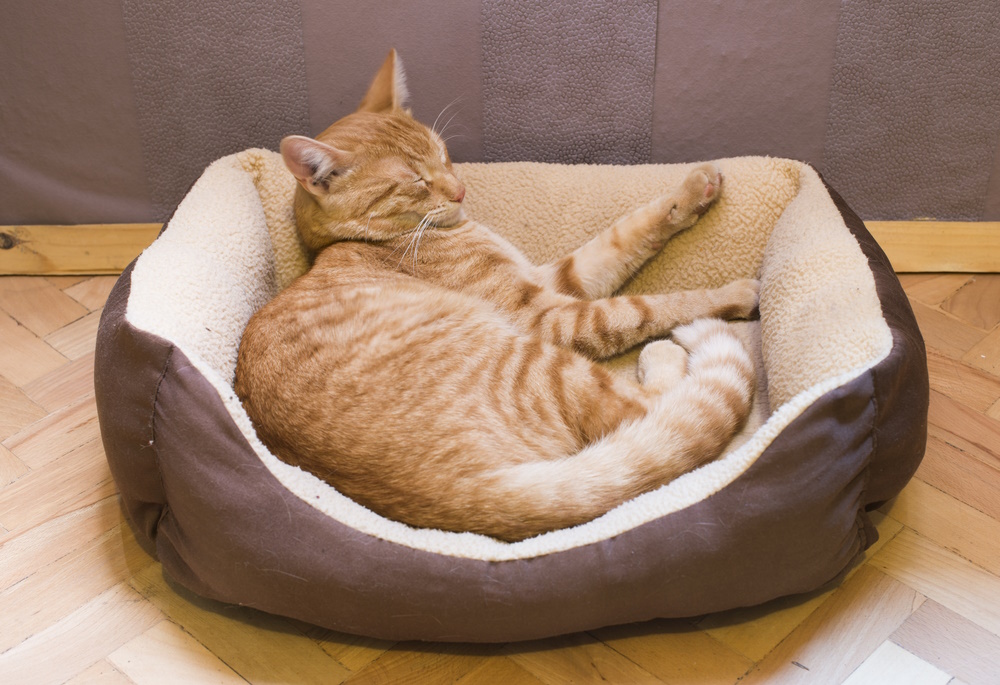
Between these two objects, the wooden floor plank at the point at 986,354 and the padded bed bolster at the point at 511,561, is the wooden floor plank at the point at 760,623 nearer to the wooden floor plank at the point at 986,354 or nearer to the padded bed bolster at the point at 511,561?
the padded bed bolster at the point at 511,561

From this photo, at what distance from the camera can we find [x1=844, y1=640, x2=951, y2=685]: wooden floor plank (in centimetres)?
147

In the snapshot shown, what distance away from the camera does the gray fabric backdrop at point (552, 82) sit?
2262 millimetres

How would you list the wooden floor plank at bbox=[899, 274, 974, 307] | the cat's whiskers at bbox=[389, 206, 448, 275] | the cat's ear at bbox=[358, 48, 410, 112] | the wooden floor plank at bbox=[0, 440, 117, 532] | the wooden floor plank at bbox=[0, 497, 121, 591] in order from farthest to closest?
the wooden floor plank at bbox=[899, 274, 974, 307] < the cat's ear at bbox=[358, 48, 410, 112] < the cat's whiskers at bbox=[389, 206, 448, 275] < the wooden floor plank at bbox=[0, 440, 117, 532] < the wooden floor plank at bbox=[0, 497, 121, 591]

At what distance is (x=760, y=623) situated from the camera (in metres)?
1.58

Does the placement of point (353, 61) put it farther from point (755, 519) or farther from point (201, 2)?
point (755, 519)

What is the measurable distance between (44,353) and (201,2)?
1.02m

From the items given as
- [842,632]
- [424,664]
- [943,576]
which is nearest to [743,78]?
[943,576]

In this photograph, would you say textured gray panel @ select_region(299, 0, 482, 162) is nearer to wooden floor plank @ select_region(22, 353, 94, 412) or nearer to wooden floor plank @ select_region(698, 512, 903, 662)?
wooden floor plank @ select_region(22, 353, 94, 412)

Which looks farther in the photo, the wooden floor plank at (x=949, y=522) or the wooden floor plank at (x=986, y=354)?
the wooden floor plank at (x=986, y=354)

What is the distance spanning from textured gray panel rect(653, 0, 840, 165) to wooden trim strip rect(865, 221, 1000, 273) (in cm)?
32

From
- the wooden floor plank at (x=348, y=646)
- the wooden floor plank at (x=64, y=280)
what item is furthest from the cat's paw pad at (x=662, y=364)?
the wooden floor plank at (x=64, y=280)

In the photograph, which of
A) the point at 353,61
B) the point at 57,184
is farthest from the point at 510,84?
the point at 57,184

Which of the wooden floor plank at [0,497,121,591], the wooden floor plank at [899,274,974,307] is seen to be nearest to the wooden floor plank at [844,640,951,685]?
the wooden floor plank at [899,274,974,307]

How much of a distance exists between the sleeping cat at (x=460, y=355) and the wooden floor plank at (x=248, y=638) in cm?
30
